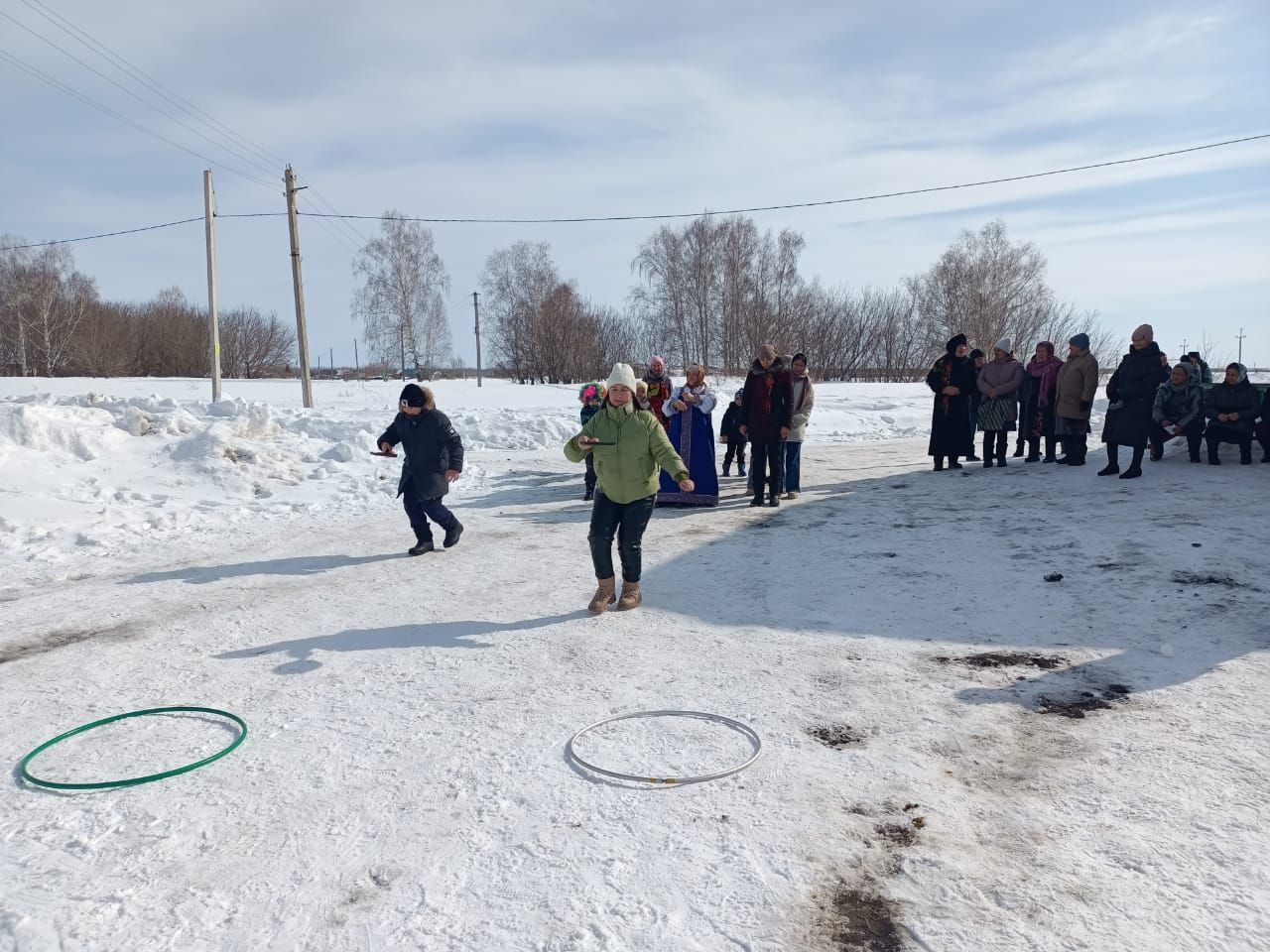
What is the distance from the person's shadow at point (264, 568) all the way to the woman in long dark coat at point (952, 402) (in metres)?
7.59

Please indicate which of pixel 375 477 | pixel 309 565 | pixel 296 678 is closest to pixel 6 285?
pixel 375 477

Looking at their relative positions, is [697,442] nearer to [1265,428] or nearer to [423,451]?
[423,451]

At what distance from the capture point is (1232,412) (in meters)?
11.2

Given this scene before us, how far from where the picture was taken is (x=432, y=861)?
2.92 m

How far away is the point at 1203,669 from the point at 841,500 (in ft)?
19.2

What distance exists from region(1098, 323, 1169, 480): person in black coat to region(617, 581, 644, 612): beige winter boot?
7.42m

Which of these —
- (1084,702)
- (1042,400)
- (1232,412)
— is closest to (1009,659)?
(1084,702)

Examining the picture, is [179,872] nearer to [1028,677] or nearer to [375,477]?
[1028,677]

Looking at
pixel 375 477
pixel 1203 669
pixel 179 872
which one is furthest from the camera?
pixel 375 477

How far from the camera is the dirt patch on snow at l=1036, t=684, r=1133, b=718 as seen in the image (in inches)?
159

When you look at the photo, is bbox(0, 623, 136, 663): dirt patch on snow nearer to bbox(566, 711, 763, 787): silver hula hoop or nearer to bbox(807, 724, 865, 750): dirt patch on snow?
bbox(566, 711, 763, 787): silver hula hoop

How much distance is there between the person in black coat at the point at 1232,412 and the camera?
11.0 metres

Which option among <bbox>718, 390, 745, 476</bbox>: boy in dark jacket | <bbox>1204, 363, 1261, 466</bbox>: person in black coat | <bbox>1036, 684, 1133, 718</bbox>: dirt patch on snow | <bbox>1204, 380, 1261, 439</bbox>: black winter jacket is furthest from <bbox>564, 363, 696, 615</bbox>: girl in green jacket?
<bbox>1204, 380, 1261, 439</bbox>: black winter jacket

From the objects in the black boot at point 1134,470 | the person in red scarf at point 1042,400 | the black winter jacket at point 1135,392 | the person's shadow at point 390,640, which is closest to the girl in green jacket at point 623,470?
the person's shadow at point 390,640
